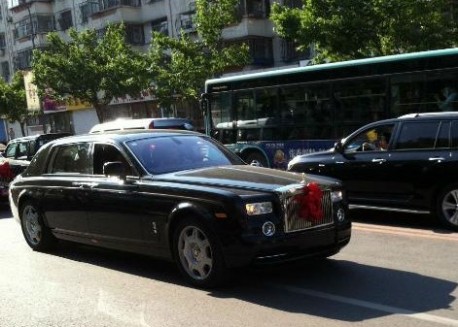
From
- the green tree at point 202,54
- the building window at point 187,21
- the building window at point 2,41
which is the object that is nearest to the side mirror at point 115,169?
the green tree at point 202,54

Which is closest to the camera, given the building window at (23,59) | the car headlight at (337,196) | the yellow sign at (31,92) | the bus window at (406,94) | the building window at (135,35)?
the car headlight at (337,196)

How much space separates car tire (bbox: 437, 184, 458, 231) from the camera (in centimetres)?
877

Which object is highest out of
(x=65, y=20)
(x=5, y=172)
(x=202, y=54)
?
(x=65, y=20)

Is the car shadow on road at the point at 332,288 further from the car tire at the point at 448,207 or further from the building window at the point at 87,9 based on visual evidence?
the building window at the point at 87,9

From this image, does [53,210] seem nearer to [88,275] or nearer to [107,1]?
[88,275]

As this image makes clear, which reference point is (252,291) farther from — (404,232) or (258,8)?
(258,8)

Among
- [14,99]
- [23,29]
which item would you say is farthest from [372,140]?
[23,29]

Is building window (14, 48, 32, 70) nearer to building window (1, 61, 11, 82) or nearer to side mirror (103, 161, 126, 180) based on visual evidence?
building window (1, 61, 11, 82)

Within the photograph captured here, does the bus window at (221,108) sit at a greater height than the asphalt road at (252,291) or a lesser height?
greater

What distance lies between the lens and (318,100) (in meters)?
13.8

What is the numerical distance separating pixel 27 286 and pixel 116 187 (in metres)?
1.39

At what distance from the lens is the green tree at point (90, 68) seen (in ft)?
114

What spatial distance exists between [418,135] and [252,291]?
4440mm

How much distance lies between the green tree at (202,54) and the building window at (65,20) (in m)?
21.8
